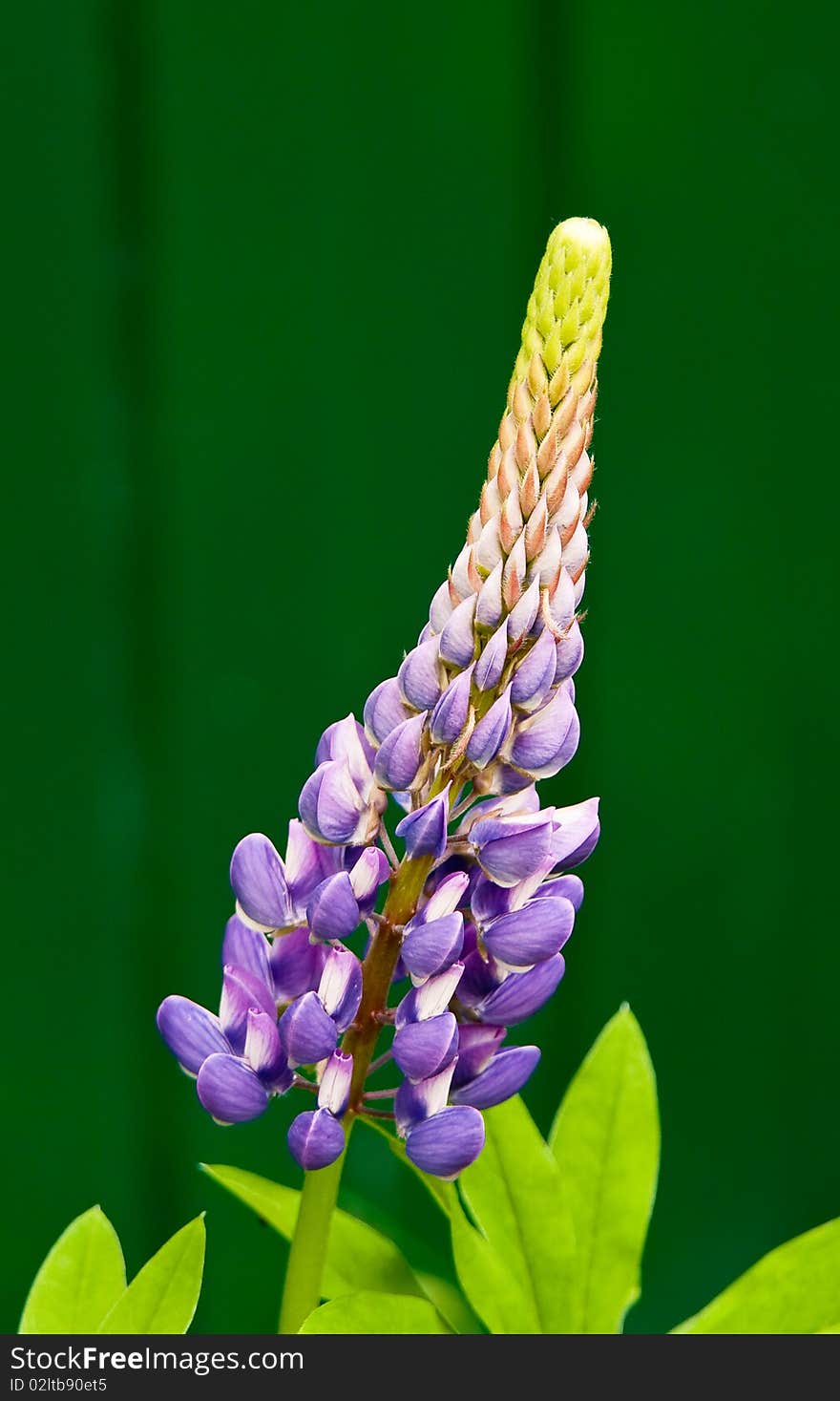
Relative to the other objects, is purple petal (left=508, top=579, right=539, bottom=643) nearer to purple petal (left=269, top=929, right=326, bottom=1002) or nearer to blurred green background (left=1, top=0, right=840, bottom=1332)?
purple petal (left=269, top=929, right=326, bottom=1002)

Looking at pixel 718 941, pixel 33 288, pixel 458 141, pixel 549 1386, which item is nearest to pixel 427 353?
pixel 458 141

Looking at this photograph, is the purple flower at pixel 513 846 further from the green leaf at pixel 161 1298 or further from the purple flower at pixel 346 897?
the green leaf at pixel 161 1298

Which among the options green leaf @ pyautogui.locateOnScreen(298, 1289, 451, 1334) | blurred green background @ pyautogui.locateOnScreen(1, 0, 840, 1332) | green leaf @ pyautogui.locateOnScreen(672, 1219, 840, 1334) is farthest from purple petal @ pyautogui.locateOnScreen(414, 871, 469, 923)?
blurred green background @ pyautogui.locateOnScreen(1, 0, 840, 1332)

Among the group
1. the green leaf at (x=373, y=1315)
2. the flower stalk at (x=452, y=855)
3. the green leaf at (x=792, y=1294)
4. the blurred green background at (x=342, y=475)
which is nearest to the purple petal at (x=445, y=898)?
the flower stalk at (x=452, y=855)

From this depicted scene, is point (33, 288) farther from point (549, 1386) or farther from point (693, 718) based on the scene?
point (549, 1386)

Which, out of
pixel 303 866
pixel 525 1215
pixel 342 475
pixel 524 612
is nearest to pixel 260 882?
pixel 303 866
